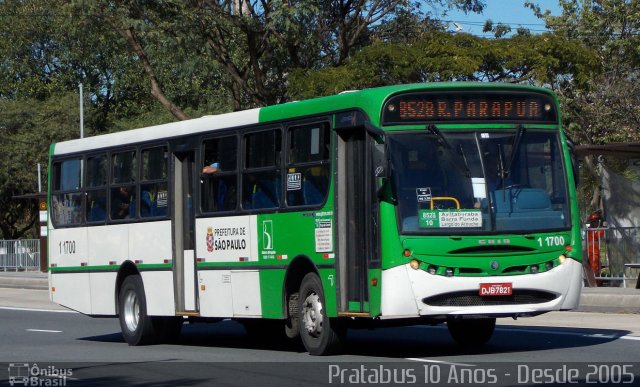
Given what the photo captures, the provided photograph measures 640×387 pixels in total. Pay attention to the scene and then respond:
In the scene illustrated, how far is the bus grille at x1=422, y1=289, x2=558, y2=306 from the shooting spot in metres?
12.6

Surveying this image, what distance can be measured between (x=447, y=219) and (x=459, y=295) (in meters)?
0.81

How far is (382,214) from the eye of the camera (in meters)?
12.7

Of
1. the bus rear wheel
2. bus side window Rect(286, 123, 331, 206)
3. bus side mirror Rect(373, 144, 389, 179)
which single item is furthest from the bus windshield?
the bus rear wheel

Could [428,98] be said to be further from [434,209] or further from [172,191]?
[172,191]

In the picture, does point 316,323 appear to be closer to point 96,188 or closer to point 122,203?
point 122,203

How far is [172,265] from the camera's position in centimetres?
1652

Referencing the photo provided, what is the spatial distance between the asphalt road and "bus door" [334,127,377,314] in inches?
30.8

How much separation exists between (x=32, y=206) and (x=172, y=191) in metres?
51.8

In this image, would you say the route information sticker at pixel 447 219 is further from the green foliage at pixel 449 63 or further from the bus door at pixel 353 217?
the green foliage at pixel 449 63

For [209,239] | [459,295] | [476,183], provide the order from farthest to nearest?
[209,239]
[476,183]
[459,295]

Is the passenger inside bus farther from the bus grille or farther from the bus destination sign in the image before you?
the bus grille

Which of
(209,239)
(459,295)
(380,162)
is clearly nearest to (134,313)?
(209,239)

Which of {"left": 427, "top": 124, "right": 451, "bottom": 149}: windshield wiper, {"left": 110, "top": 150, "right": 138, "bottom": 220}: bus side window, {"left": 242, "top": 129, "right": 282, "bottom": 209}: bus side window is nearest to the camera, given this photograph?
{"left": 427, "top": 124, "right": 451, "bottom": 149}: windshield wiper

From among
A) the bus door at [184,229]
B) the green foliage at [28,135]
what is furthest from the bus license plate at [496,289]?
the green foliage at [28,135]
